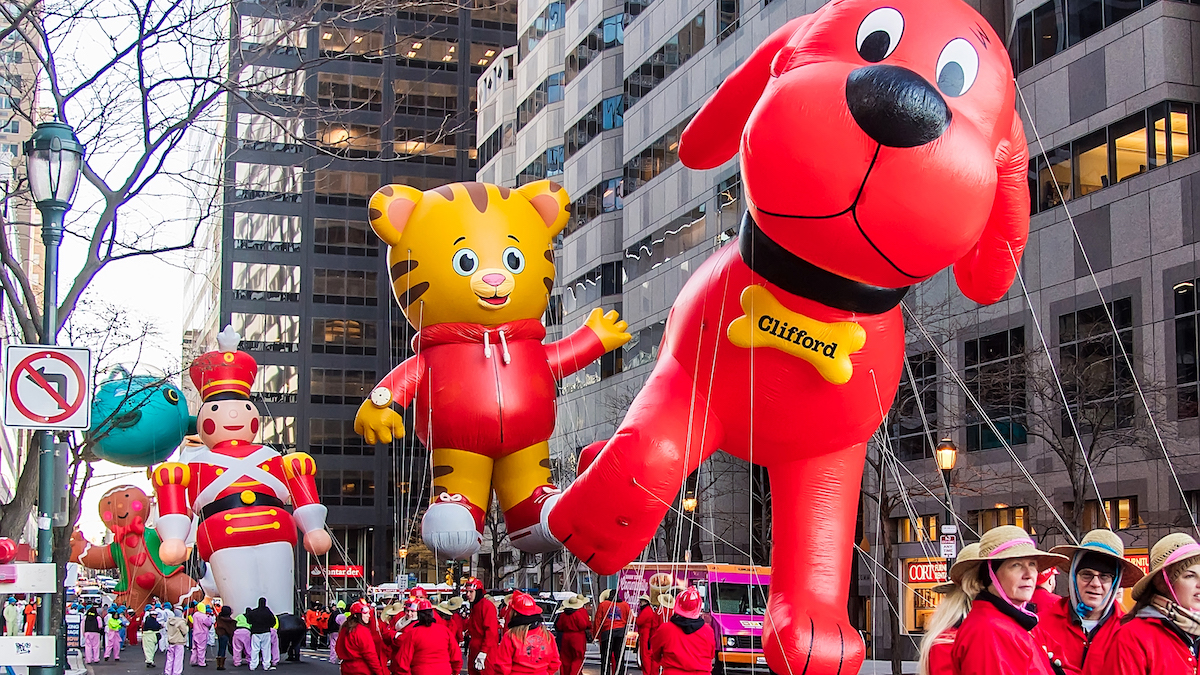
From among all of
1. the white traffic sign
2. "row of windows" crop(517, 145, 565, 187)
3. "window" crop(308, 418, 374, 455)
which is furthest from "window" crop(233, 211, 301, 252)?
the white traffic sign

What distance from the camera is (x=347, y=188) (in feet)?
216

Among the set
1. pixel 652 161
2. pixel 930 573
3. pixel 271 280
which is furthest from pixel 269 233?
pixel 930 573

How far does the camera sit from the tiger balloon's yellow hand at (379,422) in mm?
11320

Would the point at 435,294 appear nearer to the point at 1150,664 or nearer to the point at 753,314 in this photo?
the point at 753,314

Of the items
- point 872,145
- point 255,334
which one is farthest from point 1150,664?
point 255,334

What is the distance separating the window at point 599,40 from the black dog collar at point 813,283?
1367 inches

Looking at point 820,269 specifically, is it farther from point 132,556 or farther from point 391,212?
point 132,556

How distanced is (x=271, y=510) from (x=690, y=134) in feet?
33.2

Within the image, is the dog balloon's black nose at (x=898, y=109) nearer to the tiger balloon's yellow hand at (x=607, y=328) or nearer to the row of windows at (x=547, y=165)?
the tiger balloon's yellow hand at (x=607, y=328)

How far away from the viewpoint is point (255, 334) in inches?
2559

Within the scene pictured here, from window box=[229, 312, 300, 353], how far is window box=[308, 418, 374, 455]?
378cm

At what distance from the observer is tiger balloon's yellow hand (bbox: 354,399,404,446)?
37.1 feet

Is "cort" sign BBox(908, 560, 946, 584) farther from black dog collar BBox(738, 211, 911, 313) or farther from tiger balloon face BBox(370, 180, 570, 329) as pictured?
black dog collar BBox(738, 211, 911, 313)

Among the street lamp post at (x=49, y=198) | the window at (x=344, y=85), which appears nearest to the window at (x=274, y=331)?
the window at (x=344, y=85)
